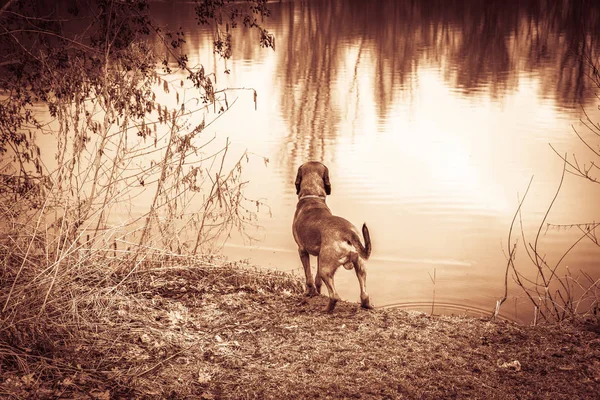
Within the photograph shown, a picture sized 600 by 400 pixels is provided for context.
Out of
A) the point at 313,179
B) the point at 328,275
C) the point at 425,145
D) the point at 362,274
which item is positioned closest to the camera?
the point at 328,275

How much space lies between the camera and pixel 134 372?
16.3 feet

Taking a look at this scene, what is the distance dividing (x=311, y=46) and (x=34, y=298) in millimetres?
30580

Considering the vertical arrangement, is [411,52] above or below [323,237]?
above

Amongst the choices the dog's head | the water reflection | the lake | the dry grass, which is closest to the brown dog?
the dog's head

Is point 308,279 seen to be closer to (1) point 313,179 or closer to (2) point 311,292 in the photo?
(2) point 311,292

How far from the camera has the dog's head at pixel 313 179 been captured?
7.48m

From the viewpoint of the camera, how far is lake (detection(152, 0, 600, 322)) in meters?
9.93

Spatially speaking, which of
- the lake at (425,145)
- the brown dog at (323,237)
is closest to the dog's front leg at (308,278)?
the brown dog at (323,237)

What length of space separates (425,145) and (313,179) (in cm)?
1040

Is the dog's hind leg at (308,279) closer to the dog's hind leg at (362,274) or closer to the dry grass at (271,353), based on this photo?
the dry grass at (271,353)

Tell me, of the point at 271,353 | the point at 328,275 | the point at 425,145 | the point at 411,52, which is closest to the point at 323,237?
the point at 328,275

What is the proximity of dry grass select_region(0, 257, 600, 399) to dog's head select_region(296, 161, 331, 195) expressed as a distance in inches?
60.4

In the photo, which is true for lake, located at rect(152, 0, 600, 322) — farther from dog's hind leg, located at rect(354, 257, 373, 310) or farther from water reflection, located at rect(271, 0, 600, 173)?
dog's hind leg, located at rect(354, 257, 373, 310)

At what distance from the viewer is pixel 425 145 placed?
17281 mm
